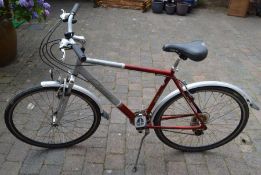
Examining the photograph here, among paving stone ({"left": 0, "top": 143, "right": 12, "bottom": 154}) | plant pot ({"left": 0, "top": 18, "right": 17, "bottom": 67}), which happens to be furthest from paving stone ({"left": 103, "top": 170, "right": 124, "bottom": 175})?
plant pot ({"left": 0, "top": 18, "right": 17, "bottom": 67})

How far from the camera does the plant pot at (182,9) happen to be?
282 inches

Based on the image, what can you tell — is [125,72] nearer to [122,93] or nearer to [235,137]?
[122,93]

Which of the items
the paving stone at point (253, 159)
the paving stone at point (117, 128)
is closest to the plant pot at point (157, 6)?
the paving stone at point (117, 128)

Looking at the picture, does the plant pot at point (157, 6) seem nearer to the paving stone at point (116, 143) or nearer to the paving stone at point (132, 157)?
the paving stone at point (116, 143)

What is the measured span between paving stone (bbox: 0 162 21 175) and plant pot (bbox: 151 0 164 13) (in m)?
5.36

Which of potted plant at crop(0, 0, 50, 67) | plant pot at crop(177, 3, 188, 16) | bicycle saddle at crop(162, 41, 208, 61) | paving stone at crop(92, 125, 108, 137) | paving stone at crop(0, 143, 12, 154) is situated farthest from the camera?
plant pot at crop(177, 3, 188, 16)

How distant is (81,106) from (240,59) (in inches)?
132

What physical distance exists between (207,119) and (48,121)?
1785 mm

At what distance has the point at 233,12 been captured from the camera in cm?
748

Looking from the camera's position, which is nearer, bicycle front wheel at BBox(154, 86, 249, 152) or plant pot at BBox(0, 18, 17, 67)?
bicycle front wheel at BBox(154, 86, 249, 152)

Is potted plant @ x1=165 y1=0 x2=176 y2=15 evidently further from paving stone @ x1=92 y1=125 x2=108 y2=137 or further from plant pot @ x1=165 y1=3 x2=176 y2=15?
paving stone @ x1=92 y1=125 x2=108 y2=137

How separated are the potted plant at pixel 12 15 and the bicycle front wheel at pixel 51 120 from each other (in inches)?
53.1

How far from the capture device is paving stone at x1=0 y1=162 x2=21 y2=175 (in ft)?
9.24

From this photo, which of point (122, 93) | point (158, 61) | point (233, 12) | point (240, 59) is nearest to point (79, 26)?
point (158, 61)
